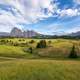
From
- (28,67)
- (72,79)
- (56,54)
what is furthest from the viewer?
(56,54)

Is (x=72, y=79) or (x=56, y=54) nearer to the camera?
(x=72, y=79)

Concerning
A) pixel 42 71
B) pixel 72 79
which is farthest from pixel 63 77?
pixel 42 71

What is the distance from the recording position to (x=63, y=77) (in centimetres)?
2464

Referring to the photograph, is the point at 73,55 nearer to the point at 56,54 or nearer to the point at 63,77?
the point at 56,54

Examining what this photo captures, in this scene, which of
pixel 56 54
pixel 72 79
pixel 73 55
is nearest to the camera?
pixel 72 79

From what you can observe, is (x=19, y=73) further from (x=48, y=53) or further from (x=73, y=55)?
(x=48, y=53)

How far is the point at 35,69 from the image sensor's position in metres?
27.6

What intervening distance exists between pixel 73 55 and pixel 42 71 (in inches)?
1919

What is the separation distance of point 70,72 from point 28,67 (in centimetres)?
630

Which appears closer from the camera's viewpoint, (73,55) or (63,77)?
(63,77)

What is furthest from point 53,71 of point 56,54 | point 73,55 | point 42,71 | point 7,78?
point 56,54

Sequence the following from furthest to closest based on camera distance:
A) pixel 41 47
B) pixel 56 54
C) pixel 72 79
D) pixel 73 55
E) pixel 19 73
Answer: pixel 41 47
pixel 56 54
pixel 73 55
pixel 19 73
pixel 72 79

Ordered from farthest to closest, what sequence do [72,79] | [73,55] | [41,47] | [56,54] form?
[41,47], [56,54], [73,55], [72,79]

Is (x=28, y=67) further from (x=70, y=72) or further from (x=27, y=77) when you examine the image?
(x=70, y=72)
